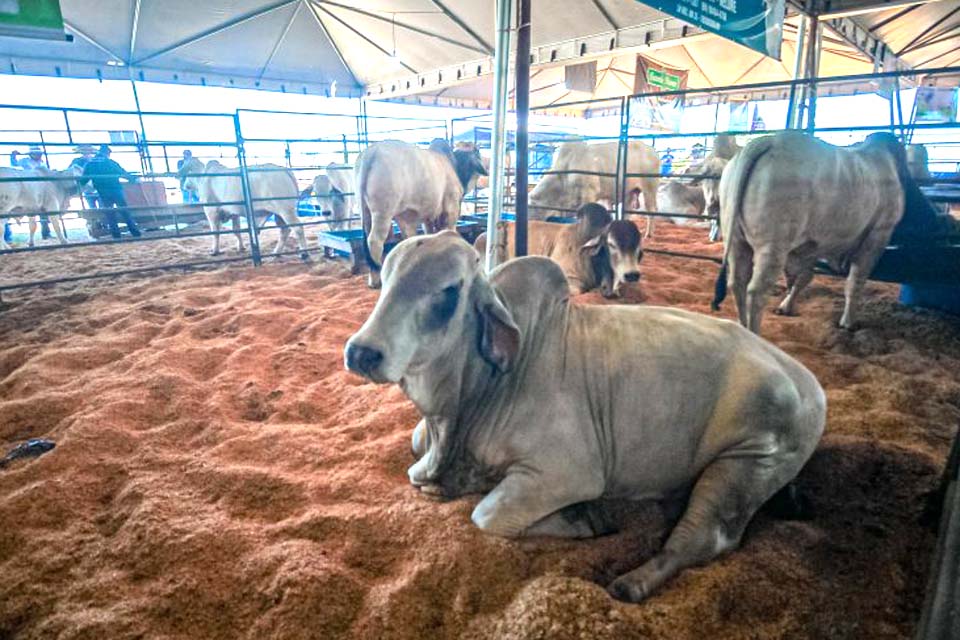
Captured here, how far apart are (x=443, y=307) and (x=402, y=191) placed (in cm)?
438

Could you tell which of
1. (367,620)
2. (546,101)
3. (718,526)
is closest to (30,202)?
(367,620)

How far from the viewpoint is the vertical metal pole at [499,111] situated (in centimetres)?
323

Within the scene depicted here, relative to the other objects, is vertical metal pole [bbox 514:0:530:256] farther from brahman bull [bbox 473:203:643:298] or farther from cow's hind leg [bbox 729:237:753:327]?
cow's hind leg [bbox 729:237:753:327]

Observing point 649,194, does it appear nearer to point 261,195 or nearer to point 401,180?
point 401,180

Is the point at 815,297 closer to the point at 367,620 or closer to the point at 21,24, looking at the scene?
the point at 367,620

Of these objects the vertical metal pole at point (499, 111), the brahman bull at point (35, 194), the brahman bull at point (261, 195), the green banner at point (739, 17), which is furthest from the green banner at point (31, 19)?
the brahman bull at point (35, 194)

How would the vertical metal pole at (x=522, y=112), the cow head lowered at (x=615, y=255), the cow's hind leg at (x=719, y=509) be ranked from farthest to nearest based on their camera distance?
the cow head lowered at (x=615, y=255) → the vertical metal pole at (x=522, y=112) → the cow's hind leg at (x=719, y=509)

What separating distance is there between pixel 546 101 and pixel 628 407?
710 inches

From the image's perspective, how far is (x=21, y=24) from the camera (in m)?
3.82

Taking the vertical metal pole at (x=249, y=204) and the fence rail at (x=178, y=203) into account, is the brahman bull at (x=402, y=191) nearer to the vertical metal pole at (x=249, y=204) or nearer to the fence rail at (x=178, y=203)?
the fence rail at (x=178, y=203)

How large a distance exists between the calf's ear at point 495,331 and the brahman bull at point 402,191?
355cm

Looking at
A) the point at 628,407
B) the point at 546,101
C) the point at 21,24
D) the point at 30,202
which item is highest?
the point at 546,101

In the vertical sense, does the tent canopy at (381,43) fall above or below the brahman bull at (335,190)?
above

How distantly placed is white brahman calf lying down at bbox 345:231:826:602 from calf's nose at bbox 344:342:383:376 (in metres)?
0.02
